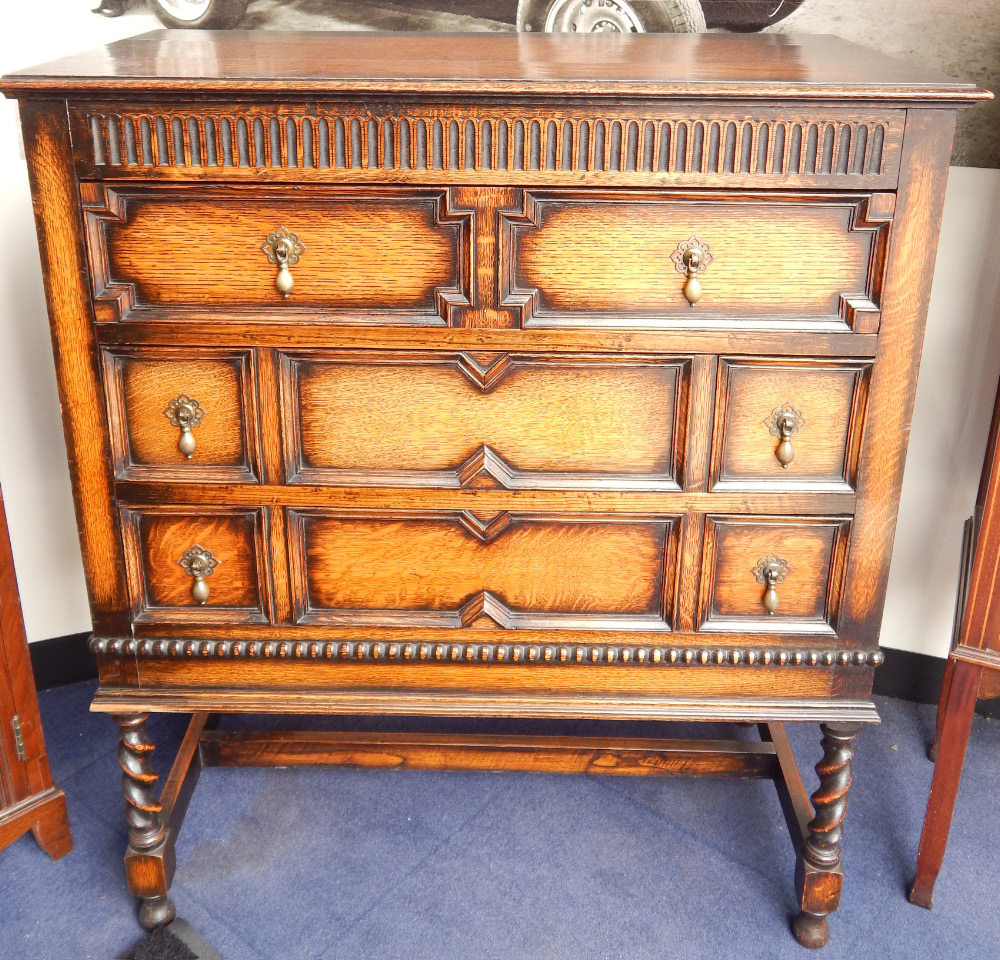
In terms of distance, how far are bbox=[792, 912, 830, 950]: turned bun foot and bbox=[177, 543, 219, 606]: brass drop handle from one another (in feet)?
4.29

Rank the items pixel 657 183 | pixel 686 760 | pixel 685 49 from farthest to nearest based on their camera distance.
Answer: pixel 686 760 < pixel 685 49 < pixel 657 183

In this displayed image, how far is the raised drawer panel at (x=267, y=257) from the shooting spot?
5.14ft

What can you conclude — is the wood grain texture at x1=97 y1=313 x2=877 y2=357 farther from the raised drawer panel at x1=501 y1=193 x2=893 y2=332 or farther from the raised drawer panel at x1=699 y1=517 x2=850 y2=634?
the raised drawer panel at x1=699 y1=517 x2=850 y2=634

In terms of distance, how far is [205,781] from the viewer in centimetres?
243

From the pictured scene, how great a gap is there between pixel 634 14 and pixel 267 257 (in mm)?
1178

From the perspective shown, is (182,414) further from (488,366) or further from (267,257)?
(488,366)

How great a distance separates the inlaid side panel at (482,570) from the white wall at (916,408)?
3.61 feet

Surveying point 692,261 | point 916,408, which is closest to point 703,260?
point 692,261

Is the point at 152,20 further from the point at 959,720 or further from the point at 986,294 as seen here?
the point at 959,720

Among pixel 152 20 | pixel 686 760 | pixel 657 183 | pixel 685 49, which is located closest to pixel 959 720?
pixel 686 760

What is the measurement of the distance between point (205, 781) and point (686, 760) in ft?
3.69

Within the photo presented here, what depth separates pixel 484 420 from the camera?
66.1 inches

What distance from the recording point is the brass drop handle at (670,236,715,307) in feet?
5.12

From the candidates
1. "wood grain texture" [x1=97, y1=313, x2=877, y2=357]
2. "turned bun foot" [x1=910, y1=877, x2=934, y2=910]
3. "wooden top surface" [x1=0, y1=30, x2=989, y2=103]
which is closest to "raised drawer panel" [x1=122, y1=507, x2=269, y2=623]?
"wood grain texture" [x1=97, y1=313, x2=877, y2=357]
